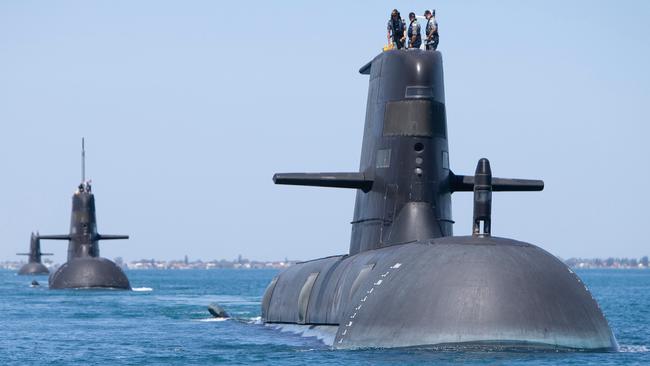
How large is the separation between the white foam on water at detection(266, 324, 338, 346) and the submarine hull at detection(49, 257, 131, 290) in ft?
170

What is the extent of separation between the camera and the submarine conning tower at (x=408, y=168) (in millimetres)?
32950

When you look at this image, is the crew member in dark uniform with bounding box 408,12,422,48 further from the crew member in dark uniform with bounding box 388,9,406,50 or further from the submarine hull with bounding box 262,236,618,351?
the submarine hull with bounding box 262,236,618,351

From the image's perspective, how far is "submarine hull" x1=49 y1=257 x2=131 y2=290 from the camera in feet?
292

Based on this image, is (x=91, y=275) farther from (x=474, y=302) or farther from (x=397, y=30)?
(x=474, y=302)

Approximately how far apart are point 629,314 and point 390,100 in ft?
99.7

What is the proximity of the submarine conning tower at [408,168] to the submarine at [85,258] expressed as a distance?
5734 centimetres

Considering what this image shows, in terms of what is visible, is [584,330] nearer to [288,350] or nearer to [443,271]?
[443,271]

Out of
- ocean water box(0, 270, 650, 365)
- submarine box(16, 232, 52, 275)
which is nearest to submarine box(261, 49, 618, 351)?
ocean water box(0, 270, 650, 365)

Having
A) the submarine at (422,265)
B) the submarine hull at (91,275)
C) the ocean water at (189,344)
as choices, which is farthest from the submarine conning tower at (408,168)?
the submarine hull at (91,275)

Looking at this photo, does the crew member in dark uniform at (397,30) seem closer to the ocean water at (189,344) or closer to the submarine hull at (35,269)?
the ocean water at (189,344)

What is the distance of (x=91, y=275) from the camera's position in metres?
88.9

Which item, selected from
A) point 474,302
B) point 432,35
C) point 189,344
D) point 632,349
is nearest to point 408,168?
point 432,35

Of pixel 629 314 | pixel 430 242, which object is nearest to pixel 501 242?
pixel 430 242

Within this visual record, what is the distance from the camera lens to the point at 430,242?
28.4m
